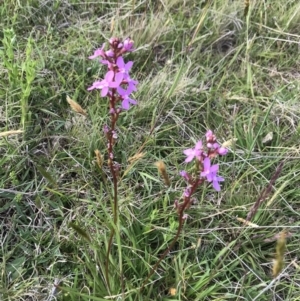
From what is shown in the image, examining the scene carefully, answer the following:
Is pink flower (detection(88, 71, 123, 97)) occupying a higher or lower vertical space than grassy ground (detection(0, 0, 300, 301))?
higher

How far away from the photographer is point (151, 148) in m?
2.02

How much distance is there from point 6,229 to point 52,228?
0.16 m

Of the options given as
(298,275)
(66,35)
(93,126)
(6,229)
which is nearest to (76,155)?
(93,126)

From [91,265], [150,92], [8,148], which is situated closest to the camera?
[91,265]

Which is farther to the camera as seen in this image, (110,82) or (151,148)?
(151,148)

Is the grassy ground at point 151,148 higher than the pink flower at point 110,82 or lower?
lower

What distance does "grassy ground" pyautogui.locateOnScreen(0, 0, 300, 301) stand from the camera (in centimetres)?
166

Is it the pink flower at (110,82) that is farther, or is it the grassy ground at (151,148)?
the grassy ground at (151,148)

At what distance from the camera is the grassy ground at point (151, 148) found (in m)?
1.66

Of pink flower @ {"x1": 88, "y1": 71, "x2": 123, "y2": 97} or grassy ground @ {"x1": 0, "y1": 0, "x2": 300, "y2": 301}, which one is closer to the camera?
pink flower @ {"x1": 88, "y1": 71, "x2": 123, "y2": 97}

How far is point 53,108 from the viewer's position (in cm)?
212

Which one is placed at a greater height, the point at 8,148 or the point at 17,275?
the point at 8,148

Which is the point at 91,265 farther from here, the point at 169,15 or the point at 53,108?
the point at 169,15

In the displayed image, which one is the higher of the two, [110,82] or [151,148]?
[110,82]
